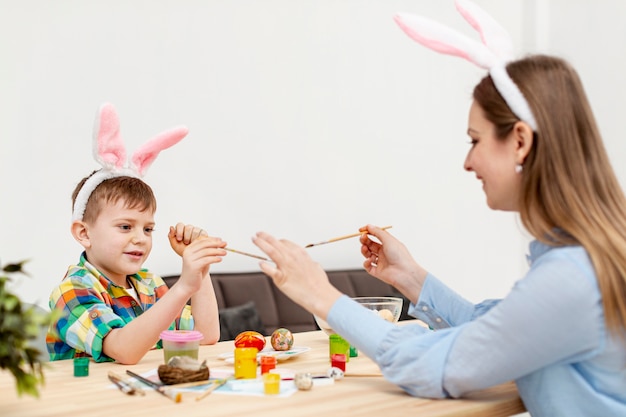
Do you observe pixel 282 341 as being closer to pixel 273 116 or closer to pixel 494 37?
pixel 494 37

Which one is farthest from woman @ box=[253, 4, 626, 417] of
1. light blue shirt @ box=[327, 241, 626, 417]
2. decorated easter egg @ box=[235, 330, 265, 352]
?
decorated easter egg @ box=[235, 330, 265, 352]

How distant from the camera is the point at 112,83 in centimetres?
329

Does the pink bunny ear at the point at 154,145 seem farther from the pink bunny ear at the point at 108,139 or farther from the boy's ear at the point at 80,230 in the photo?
the boy's ear at the point at 80,230

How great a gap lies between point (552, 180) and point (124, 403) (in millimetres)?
881

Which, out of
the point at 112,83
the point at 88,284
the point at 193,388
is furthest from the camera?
the point at 112,83

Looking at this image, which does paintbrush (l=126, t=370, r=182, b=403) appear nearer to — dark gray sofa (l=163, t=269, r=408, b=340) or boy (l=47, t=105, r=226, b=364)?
boy (l=47, t=105, r=226, b=364)

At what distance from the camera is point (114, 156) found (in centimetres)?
205

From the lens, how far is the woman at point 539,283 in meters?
1.28

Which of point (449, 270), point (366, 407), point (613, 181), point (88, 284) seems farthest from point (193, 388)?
point (449, 270)

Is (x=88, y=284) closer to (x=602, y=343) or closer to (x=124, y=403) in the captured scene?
(x=124, y=403)

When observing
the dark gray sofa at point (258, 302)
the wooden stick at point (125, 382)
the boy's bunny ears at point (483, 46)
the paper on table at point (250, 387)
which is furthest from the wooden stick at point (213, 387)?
the dark gray sofa at point (258, 302)

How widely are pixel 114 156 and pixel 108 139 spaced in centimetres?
7

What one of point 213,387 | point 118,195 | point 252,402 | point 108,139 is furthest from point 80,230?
point 252,402

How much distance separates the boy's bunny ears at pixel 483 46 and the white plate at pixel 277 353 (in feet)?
2.53
